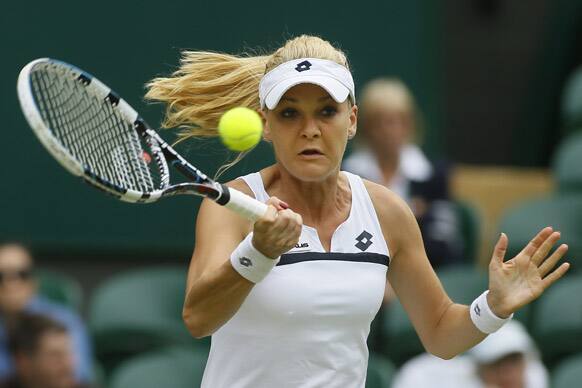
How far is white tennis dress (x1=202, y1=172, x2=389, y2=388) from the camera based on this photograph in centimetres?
308

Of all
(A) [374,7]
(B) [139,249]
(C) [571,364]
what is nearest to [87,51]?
(B) [139,249]

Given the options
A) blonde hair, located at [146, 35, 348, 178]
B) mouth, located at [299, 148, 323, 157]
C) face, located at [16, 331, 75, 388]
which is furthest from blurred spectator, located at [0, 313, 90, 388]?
mouth, located at [299, 148, 323, 157]

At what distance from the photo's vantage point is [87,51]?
22.5 ft

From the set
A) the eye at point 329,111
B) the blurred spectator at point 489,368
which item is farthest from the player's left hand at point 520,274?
the blurred spectator at point 489,368

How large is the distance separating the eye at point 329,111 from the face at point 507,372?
6.89 ft

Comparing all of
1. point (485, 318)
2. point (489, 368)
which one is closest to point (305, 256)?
point (485, 318)

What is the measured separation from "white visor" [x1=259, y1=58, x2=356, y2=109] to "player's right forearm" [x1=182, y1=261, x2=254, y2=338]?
1.50 ft

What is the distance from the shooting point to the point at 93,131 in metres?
3.09

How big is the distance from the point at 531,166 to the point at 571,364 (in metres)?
2.41

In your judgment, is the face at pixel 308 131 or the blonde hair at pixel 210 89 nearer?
the face at pixel 308 131

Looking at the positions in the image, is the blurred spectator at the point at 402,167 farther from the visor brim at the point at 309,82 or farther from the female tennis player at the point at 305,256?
the visor brim at the point at 309,82

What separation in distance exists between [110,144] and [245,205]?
1.31 feet

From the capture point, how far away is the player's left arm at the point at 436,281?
3.26 metres

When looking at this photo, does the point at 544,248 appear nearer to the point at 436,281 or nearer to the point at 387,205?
the point at 436,281
